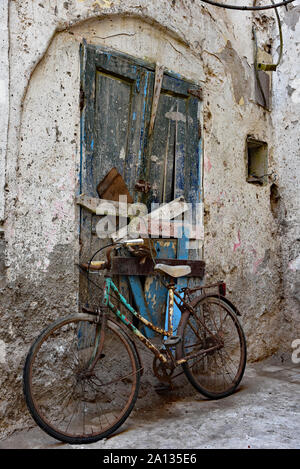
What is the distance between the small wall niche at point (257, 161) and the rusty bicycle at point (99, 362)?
196 cm

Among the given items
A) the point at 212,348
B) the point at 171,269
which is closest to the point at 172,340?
the point at 212,348

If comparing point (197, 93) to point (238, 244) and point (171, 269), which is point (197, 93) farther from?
point (171, 269)

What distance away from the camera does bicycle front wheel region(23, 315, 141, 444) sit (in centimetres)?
271

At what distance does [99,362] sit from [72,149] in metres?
1.57

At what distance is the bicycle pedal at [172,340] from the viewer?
10.5 ft

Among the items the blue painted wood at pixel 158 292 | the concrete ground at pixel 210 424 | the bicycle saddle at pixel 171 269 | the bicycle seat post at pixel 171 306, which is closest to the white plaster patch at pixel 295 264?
the concrete ground at pixel 210 424

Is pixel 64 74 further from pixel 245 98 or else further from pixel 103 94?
pixel 245 98

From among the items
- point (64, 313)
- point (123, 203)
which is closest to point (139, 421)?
point (64, 313)

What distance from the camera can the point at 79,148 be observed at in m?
3.16

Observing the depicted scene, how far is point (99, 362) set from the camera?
9.71ft

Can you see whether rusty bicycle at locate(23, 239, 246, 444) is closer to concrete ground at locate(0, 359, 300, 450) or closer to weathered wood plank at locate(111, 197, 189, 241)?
concrete ground at locate(0, 359, 300, 450)

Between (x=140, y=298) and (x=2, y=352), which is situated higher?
(x=140, y=298)

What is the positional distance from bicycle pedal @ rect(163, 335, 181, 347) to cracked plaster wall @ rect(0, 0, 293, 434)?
0.78m

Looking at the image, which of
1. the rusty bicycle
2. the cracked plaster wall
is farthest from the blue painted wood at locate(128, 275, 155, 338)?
the cracked plaster wall
